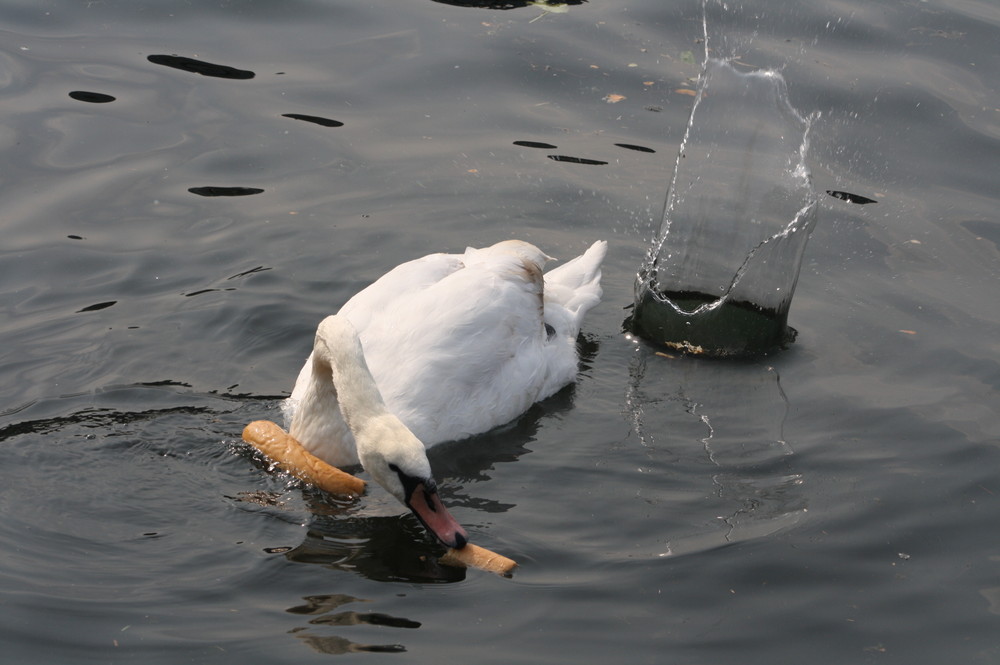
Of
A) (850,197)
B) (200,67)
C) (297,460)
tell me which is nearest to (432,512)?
(297,460)

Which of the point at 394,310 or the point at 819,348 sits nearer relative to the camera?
the point at 394,310

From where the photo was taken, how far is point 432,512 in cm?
613

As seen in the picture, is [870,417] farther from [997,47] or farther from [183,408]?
[997,47]

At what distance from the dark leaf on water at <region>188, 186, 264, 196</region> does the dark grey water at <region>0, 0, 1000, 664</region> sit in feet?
0.12

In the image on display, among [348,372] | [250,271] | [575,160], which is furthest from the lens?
[575,160]

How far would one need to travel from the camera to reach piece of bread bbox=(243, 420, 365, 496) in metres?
6.77

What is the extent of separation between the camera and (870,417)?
25.1ft

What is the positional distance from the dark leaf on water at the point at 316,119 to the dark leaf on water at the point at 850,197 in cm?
449

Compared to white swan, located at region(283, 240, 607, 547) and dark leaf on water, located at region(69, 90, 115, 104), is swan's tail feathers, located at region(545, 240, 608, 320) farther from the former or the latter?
dark leaf on water, located at region(69, 90, 115, 104)

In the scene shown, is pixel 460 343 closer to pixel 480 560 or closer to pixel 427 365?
pixel 427 365

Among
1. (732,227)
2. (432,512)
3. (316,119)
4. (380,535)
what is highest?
(732,227)

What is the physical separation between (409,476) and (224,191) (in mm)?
4975

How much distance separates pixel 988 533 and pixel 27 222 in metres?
7.31

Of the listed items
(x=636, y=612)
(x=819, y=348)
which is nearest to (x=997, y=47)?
(x=819, y=348)
